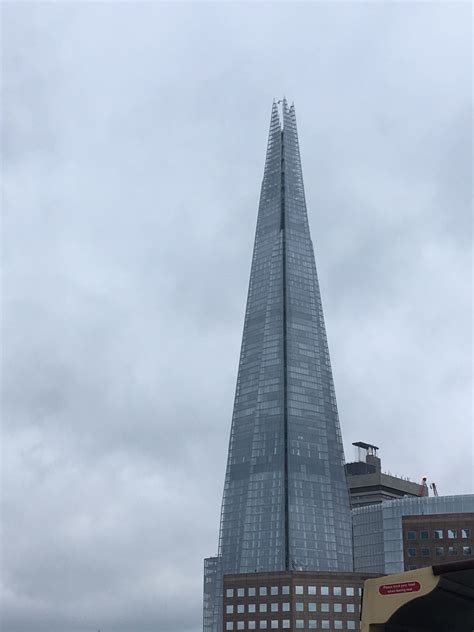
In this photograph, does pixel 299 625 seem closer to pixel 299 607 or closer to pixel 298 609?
pixel 298 609

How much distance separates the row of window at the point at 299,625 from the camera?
633 feet

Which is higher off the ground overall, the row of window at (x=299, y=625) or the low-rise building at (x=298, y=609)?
the low-rise building at (x=298, y=609)

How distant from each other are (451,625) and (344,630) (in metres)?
144

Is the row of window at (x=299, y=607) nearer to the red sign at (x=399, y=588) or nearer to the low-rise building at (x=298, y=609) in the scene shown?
the low-rise building at (x=298, y=609)

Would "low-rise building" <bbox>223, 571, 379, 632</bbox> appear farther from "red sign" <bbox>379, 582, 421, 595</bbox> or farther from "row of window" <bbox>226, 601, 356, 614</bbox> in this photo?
"red sign" <bbox>379, 582, 421, 595</bbox>

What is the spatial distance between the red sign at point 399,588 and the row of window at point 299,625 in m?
153

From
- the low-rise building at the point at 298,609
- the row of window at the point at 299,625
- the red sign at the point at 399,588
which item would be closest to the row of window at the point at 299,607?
the low-rise building at the point at 298,609

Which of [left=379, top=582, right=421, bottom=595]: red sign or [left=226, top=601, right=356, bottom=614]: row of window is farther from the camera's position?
[left=226, top=601, right=356, bottom=614]: row of window

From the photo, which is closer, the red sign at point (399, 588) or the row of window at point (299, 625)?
the red sign at point (399, 588)

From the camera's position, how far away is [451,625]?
59.2 metres

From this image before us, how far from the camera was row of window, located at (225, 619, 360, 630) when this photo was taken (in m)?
193

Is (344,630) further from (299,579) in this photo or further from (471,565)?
(471,565)

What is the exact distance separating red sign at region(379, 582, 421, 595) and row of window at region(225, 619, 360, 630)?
15304 centimetres

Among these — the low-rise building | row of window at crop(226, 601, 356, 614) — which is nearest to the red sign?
the low-rise building
